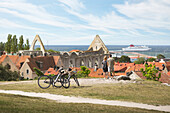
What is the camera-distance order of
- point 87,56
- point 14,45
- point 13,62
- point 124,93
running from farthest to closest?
point 14,45 → point 87,56 → point 13,62 → point 124,93

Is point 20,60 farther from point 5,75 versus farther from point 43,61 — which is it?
point 5,75

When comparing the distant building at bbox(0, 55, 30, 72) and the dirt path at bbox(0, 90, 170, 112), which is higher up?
the distant building at bbox(0, 55, 30, 72)

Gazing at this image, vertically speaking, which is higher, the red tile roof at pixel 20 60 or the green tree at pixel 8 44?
the green tree at pixel 8 44

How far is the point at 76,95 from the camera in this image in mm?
13438

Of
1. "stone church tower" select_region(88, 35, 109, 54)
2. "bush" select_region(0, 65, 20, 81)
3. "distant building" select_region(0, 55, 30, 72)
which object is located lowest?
"bush" select_region(0, 65, 20, 81)

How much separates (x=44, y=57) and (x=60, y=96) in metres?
32.3

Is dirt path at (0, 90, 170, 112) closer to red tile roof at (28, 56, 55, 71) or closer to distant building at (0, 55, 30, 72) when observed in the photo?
red tile roof at (28, 56, 55, 71)

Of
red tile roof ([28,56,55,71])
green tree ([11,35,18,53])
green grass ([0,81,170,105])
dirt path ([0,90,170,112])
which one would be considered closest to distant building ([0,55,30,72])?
red tile roof ([28,56,55,71])

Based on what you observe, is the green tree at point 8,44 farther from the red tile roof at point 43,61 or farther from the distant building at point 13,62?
the red tile roof at point 43,61

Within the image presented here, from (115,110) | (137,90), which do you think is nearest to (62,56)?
(137,90)

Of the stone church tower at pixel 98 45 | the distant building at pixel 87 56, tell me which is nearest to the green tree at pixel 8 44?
the distant building at pixel 87 56

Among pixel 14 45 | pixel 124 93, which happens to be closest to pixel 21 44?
pixel 14 45

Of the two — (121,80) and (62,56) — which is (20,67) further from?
(121,80)

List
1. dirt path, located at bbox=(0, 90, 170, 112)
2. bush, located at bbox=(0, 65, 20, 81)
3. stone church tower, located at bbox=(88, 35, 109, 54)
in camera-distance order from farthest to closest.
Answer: stone church tower, located at bbox=(88, 35, 109, 54), bush, located at bbox=(0, 65, 20, 81), dirt path, located at bbox=(0, 90, 170, 112)
